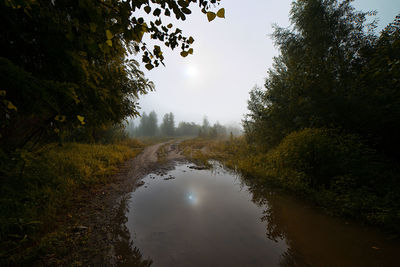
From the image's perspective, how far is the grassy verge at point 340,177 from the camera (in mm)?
3234

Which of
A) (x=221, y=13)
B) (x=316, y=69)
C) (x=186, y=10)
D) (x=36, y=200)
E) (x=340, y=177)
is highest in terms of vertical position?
(x=316, y=69)

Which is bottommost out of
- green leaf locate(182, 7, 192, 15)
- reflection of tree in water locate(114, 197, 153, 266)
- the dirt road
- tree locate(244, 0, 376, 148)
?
reflection of tree in water locate(114, 197, 153, 266)

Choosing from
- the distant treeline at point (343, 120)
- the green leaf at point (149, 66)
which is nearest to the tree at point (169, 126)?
the distant treeline at point (343, 120)

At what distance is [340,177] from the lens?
13.2ft

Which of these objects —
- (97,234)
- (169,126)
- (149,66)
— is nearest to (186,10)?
(149,66)

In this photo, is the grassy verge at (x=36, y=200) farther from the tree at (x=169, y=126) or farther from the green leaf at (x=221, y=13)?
the tree at (x=169, y=126)

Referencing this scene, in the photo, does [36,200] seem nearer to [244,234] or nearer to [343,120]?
[244,234]

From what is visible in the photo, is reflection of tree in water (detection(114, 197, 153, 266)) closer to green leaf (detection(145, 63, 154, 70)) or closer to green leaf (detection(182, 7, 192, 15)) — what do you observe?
green leaf (detection(145, 63, 154, 70))

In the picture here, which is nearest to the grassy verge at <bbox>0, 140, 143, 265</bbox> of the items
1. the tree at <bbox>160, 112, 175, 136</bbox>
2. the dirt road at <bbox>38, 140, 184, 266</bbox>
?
the dirt road at <bbox>38, 140, 184, 266</bbox>

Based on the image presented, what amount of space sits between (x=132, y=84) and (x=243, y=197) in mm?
5597

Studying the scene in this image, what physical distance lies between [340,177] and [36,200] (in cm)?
848

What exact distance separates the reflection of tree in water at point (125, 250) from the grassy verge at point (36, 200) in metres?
0.99

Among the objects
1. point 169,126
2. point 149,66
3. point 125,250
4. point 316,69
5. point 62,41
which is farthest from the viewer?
point 169,126

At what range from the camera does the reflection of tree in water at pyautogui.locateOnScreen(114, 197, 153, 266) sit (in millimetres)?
2187
